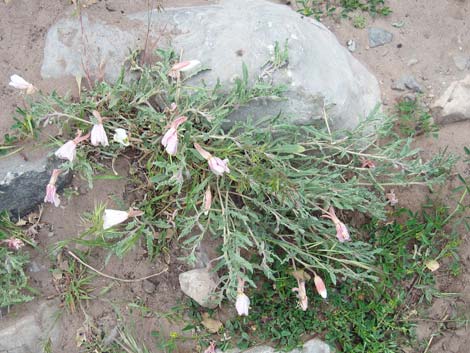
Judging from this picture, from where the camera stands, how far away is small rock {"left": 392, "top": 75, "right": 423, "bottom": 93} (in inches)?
167

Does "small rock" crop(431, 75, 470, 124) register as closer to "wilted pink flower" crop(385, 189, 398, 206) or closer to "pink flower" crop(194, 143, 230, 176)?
"wilted pink flower" crop(385, 189, 398, 206)

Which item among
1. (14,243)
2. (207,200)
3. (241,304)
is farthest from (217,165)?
(14,243)

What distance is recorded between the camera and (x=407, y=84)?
14.0 ft

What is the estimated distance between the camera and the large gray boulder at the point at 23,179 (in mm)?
3539

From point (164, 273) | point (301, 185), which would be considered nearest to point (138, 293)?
point (164, 273)

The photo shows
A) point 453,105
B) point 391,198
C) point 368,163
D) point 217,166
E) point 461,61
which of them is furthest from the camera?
point 461,61

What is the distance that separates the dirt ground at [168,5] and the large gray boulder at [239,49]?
15cm

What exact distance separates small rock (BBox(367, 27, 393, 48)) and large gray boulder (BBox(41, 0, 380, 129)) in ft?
1.76

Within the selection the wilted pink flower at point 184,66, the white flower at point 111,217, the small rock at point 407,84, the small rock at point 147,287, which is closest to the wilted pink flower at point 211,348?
the small rock at point 147,287

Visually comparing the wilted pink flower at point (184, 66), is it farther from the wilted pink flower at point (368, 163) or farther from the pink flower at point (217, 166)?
the wilted pink flower at point (368, 163)

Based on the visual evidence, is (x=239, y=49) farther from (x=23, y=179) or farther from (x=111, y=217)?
(x=23, y=179)

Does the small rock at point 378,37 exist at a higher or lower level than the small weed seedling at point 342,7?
lower

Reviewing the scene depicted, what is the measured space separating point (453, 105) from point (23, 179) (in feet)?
10.2

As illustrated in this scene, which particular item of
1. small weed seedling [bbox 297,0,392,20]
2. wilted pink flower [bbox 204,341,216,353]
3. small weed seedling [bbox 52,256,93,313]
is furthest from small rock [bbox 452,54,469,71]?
small weed seedling [bbox 52,256,93,313]
